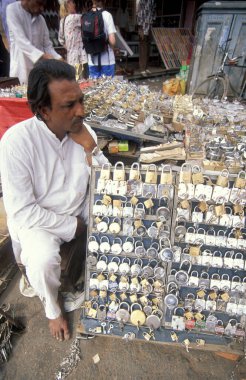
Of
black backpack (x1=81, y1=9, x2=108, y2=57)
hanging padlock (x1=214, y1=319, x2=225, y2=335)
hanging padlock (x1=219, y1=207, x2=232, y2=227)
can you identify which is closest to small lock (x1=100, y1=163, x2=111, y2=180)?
hanging padlock (x1=219, y1=207, x2=232, y2=227)

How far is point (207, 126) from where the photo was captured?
2.76m

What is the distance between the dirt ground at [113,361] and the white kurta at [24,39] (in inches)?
129

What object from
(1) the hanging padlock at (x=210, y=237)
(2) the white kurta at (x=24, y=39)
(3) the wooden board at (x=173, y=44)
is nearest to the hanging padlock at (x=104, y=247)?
(1) the hanging padlock at (x=210, y=237)

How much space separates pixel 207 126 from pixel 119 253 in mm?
1738

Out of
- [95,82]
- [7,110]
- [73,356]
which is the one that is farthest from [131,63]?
[73,356]

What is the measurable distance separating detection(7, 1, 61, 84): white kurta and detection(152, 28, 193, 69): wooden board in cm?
688

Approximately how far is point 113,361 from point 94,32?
4.76m

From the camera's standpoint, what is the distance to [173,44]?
984 centimetres

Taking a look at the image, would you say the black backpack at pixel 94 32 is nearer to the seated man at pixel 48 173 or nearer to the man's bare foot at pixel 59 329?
the seated man at pixel 48 173

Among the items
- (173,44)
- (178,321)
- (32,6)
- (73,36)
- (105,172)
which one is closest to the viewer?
(105,172)

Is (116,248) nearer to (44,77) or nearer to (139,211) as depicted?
(139,211)

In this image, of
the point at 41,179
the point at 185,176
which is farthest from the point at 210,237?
the point at 41,179

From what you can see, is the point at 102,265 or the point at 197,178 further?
the point at 102,265

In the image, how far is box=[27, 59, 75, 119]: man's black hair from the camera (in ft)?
5.00
